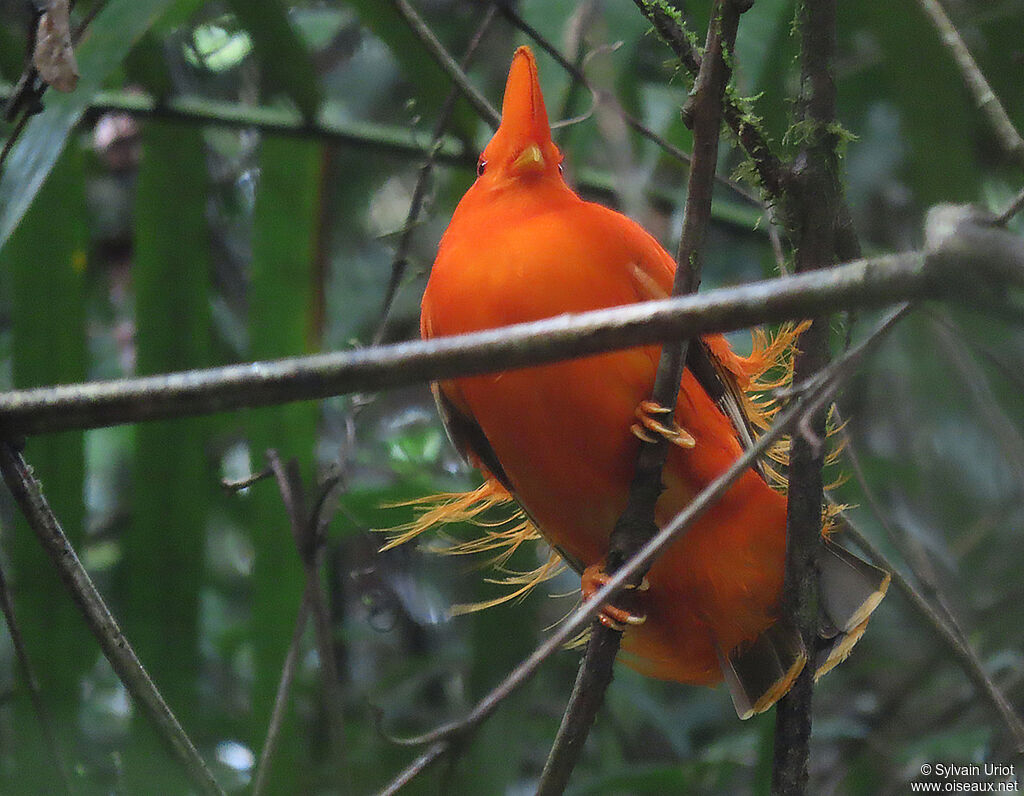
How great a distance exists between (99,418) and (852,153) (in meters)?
3.05

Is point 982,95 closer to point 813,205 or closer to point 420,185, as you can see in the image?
point 813,205

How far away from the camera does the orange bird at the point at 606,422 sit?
1.83 m

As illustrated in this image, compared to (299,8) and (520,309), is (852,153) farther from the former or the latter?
(520,309)

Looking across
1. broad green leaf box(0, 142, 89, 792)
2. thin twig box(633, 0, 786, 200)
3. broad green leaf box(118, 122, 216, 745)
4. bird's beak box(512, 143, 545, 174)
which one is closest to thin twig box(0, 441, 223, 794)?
broad green leaf box(0, 142, 89, 792)

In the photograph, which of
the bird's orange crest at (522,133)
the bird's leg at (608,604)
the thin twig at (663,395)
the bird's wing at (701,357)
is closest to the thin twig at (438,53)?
the bird's orange crest at (522,133)

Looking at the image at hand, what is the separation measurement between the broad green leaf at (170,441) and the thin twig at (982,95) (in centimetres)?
148

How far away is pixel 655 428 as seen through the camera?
5.71 feet

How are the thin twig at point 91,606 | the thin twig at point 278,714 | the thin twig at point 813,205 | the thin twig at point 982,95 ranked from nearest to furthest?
the thin twig at point 91,606
the thin twig at point 982,95
the thin twig at point 813,205
the thin twig at point 278,714

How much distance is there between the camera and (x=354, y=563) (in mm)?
3648

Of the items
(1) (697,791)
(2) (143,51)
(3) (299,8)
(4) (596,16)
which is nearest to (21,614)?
(2) (143,51)

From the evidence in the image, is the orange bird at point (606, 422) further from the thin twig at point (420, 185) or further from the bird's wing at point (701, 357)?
the thin twig at point (420, 185)

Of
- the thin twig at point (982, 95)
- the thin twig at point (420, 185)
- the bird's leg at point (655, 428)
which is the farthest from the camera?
the thin twig at point (420, 185)

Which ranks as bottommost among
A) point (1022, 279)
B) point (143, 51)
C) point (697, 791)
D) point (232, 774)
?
point (697, 791)

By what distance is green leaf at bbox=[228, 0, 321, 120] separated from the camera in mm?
2428
